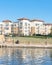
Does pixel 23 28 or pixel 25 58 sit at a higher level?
pixel 23 28

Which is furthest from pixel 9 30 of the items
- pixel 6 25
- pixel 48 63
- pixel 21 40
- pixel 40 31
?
pixel 48 63

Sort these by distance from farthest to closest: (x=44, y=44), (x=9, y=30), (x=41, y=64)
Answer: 1. (x=9, y=30)
2. (x=44, y=44)
3. (x=41, y=64)

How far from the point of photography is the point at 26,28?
9269cm

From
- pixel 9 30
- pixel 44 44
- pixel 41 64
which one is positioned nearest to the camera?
pixel 41 64

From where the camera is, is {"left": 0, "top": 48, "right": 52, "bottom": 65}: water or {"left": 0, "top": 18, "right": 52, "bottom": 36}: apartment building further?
{"left": 0, "top": 18, "right": 52, "bottom": 36}: apartment building

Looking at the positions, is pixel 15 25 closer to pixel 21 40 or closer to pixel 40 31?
pixel 40 31

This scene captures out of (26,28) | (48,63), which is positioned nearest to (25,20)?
(26,28)

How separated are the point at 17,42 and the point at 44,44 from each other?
4297 millimetres

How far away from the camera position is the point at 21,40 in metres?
52.8

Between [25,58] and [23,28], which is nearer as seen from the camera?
[25,58]

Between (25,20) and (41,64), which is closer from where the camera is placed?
(41,64)

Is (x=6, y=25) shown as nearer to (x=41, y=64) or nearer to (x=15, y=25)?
(x=15, y=25)

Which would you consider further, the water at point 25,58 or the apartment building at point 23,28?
the apartment building at point 23,28

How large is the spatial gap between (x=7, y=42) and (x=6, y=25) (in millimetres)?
41502
